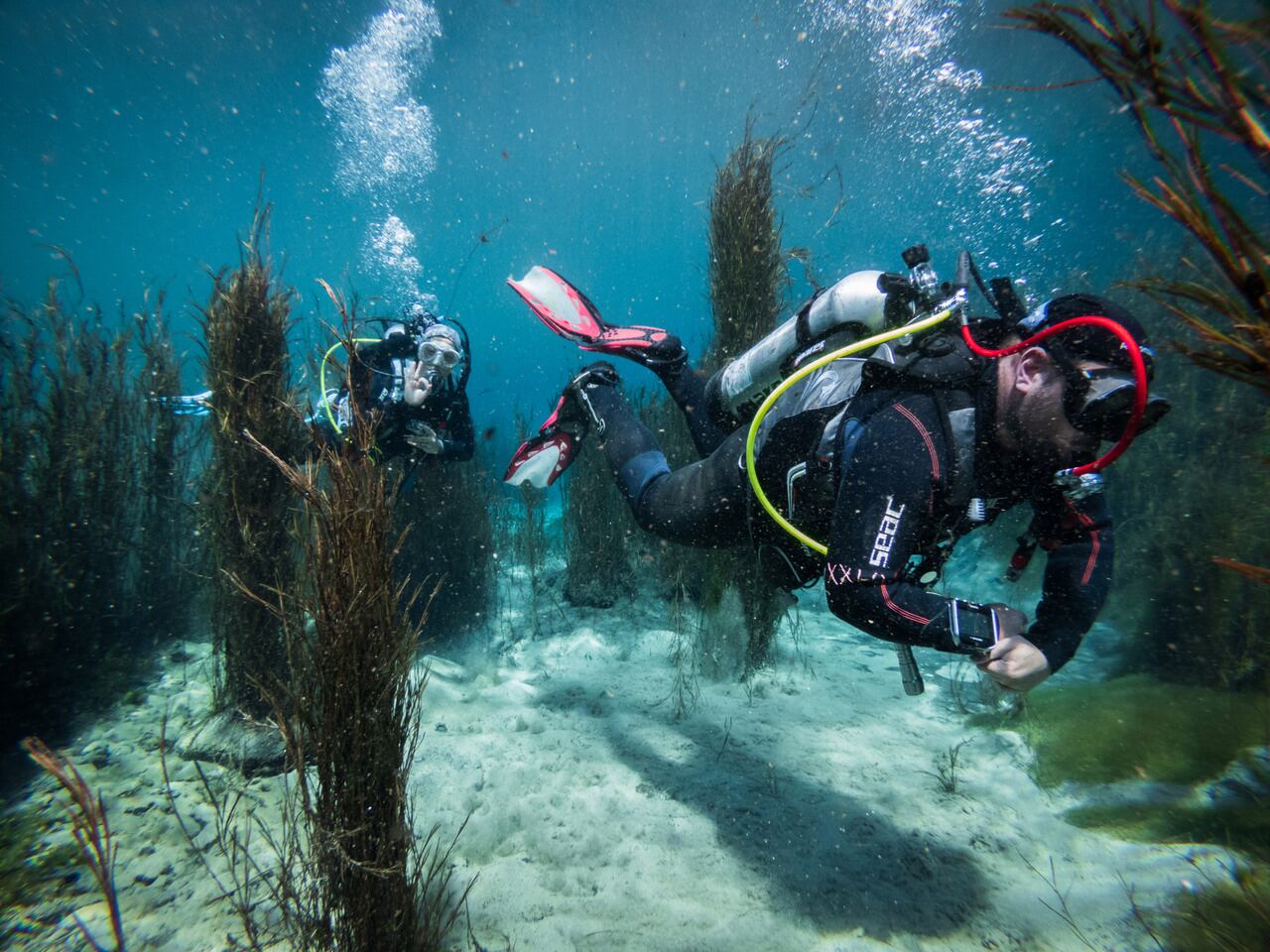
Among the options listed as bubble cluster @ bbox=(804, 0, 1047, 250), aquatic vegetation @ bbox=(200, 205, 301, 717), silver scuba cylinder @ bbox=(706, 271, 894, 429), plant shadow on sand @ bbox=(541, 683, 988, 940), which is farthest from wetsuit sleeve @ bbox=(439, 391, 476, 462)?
bubble cluster @ bbox=(804, 0, 1047, 250)

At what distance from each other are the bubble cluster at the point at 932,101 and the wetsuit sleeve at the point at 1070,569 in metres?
17.6

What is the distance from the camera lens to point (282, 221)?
35344mm

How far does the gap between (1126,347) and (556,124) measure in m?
29.8

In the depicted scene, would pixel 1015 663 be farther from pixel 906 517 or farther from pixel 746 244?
pixel 746 244

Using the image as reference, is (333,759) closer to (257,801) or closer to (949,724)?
(257,801)

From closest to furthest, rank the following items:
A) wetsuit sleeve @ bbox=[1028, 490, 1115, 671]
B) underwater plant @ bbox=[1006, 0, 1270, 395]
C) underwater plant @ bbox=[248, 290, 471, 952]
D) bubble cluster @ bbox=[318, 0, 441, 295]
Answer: underwater plant @ bbox=[1006, 0, 1270, 395]
underwater plant @ bbox=[248, 290, 471, 952]
wetsuit sleeve @ bbox=[1028, 490, 1115, 671]
bubble cluster @ bbox=[318, 0, 441, 295]

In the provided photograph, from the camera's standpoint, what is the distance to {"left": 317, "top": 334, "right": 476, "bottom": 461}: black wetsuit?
5.18 meters

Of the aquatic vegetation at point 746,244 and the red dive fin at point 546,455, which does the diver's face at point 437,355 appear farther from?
the aquatic vegetation at point 746,244

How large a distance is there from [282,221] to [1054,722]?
4602 centimetres

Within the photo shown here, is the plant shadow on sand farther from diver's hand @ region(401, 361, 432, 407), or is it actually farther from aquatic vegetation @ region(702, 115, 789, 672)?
diver's hand @ region(401, 361, 432, 407)

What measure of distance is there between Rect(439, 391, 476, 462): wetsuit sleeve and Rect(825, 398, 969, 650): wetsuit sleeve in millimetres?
4377

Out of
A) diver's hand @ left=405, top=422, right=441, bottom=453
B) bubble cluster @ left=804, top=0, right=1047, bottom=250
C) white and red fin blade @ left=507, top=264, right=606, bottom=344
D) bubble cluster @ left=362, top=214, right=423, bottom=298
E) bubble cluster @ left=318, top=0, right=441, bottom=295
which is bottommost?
diver's hand @ left=405, top=422, right=441, bottom=453

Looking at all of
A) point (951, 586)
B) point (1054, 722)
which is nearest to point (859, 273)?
point (1054, 722)

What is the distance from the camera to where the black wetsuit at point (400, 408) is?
204 inches
